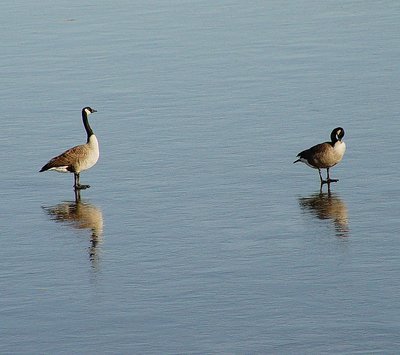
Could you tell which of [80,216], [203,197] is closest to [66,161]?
[80,216]

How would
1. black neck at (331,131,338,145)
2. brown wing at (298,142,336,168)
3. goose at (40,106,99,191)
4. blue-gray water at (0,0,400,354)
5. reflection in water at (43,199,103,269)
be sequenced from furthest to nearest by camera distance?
goose at (40,106,99,191) → black neck at (331,131,338,145) → brown wing at (298,142,336,168) → reflection in water at (43,199,103,269) → blue-gray water at (0,0,400,354)

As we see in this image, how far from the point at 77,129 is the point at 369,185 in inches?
333

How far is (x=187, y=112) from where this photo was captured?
91.1 feet

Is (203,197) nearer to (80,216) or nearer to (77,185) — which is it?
(80,216)

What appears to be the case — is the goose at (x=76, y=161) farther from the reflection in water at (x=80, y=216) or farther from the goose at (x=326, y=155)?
the goose at (x=326, y=155)

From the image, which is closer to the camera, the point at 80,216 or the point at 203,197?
the point at 80,216

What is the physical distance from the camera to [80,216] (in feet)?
64.8

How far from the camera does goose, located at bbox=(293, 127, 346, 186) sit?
845 inches

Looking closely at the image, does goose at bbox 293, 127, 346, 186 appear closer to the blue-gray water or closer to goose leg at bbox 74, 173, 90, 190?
the blue-gray water

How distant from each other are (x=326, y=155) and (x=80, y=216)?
4.65 metres

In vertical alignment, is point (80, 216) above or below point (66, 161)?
below

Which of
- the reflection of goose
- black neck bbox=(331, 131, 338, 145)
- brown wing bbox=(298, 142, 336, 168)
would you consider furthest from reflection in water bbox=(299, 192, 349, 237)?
the reflection of goose

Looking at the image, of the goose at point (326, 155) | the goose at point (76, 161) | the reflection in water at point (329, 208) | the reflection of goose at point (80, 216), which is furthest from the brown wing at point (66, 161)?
the reflection in water at point (329, 208)

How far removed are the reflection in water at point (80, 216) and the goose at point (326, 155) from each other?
406cm
